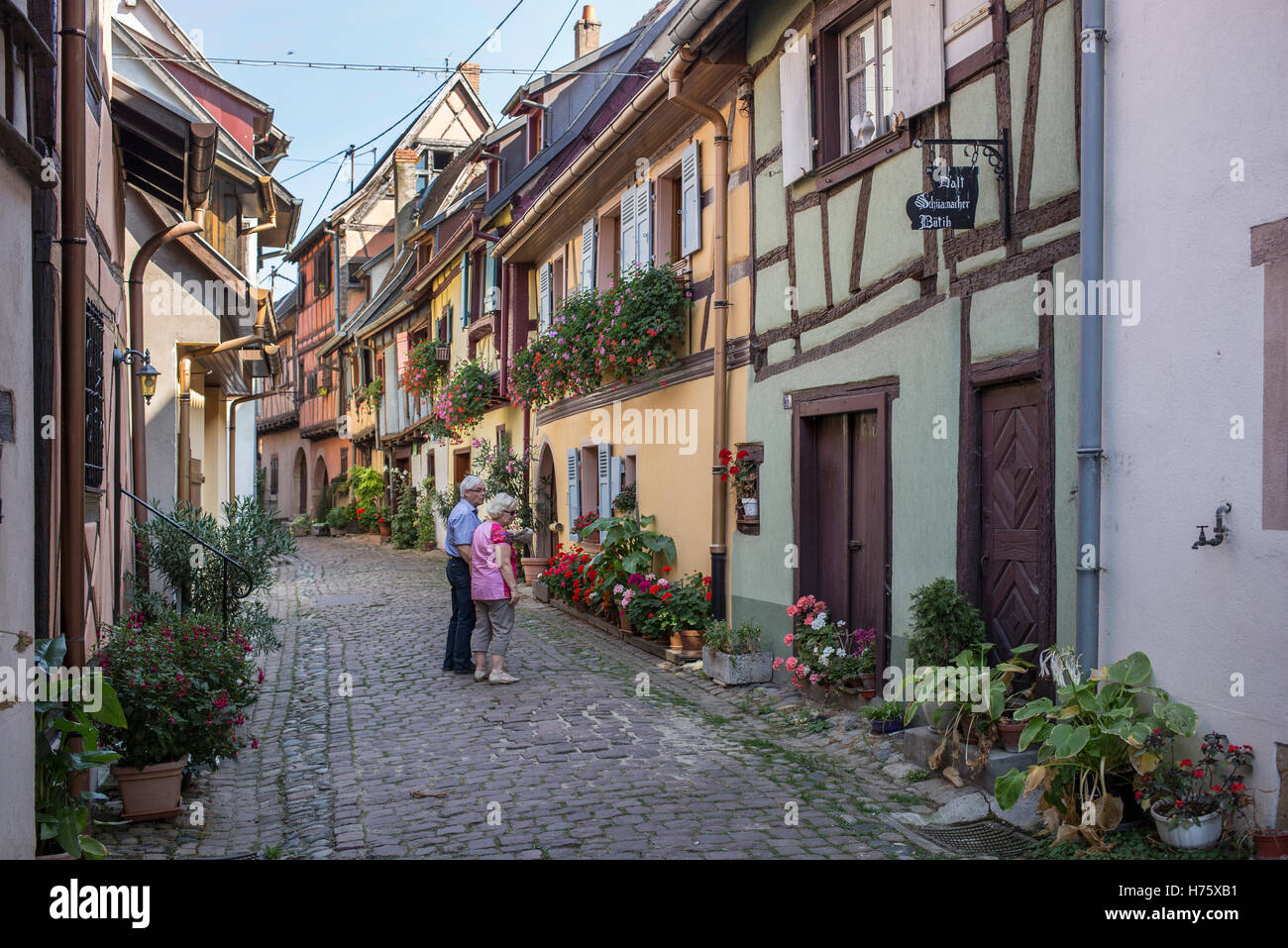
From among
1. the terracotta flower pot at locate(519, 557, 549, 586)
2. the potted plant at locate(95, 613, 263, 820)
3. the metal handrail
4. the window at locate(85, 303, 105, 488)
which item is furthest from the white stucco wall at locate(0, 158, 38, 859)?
the terracotta flower pot at locate(519, 557, 549, 586)

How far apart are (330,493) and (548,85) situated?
19374 millimetres

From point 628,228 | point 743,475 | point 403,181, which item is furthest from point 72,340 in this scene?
point 403,181

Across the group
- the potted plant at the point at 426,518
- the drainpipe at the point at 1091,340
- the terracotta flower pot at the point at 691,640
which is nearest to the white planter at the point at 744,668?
the terracotta flower pot at the point at 691,640

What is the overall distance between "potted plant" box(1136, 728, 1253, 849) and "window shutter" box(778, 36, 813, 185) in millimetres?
4924

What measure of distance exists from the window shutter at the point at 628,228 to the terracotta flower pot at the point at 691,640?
13.5ft

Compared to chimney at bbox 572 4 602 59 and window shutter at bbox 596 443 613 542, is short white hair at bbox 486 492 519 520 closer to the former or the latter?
window shutter at bbox 596 443 613 542

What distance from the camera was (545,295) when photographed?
1644 cm

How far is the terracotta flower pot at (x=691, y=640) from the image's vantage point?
980 cm

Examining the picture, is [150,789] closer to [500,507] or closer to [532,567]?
[500,507]

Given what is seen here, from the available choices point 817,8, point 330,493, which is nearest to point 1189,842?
point 817,8

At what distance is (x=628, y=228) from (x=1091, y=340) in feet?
25.3

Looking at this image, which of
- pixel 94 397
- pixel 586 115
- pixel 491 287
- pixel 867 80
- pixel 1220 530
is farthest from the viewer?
pixel 491 287

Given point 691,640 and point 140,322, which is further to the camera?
point 691,640

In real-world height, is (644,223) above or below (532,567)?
above
